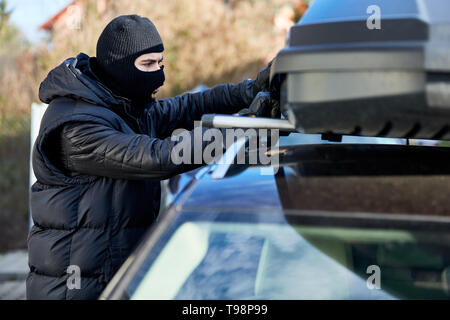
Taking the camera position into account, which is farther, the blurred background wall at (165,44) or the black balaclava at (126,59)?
the blurred background wall at (165,44)

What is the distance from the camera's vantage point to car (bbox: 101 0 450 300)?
5.14 ft

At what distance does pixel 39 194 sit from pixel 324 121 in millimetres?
1256

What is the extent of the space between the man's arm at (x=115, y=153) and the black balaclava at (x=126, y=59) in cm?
39

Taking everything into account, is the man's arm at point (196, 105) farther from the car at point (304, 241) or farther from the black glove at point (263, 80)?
the car at point (304, 241)

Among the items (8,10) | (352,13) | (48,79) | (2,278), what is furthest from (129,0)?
(352,13)

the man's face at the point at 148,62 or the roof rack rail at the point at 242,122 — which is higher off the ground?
the man's face at the point at 148,62

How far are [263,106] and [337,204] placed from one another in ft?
2.46

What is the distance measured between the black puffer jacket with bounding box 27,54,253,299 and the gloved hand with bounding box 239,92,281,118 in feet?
1.13

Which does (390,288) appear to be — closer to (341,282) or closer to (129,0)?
(341,282)

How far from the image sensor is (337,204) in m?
1.65

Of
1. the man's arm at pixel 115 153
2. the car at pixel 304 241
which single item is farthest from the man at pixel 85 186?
the car at pixel 304 241

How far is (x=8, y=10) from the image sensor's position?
34.1 feet

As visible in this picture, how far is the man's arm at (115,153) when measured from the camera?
218cm

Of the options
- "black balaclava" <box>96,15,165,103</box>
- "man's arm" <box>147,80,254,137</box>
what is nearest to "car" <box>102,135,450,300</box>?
"black balaclava" <box>96,15,165,103</box>
